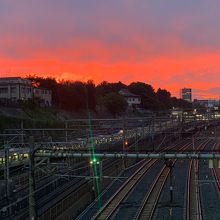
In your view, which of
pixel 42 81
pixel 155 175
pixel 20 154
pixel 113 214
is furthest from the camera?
pixel 42 81

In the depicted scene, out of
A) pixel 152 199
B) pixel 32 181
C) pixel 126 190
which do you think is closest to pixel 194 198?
pixel 152 199

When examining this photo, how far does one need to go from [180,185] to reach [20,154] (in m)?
12.3

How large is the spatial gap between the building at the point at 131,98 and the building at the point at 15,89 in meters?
39.7

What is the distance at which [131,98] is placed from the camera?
351 ft

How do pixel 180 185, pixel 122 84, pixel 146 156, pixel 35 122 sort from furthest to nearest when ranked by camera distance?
1. pixel 122 84
2. pixel 35 122
3. pixel 180 185
4. pixel 146 156

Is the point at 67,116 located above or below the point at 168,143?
above

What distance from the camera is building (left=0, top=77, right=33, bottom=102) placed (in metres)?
65.6

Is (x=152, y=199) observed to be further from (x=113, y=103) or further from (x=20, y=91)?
(x=113, y=103)

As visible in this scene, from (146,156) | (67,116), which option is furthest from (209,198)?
(67,116)

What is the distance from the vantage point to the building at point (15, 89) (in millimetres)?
65625

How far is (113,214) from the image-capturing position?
67.8ft

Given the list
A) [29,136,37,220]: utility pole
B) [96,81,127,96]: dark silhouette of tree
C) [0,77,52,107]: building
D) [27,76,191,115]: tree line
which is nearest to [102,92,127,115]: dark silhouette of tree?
[27,76,191,115]: tree line

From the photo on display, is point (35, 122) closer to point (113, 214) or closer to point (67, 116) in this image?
point (67, 116)

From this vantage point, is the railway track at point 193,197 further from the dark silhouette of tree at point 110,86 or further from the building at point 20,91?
the dark silhouette of tree at point 110,86
